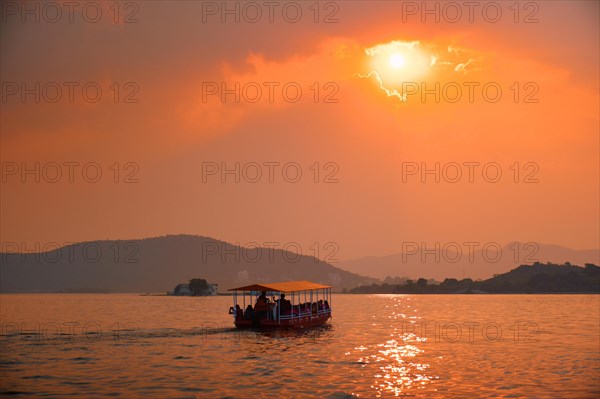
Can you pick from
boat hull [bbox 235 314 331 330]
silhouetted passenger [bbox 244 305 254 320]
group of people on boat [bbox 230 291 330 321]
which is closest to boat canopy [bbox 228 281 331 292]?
group of people on boat [bbox 230 291 330 321]

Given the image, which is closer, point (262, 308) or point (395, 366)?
point (395, 366)

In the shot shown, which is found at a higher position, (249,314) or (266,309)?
(266,309)

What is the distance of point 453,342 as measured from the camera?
62.0 m

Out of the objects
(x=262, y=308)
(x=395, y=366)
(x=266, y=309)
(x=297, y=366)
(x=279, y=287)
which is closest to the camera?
(x=297, y=366)

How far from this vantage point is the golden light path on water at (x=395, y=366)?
3584 centimetres

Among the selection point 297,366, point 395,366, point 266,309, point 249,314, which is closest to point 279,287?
point 266,309

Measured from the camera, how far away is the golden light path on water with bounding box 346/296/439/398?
3584cm

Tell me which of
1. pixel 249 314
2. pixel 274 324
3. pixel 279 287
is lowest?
pixel 274 324

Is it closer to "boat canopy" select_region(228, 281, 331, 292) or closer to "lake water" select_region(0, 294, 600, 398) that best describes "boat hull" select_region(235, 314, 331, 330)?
"lake water" select_region(0, 294, 600, 398)

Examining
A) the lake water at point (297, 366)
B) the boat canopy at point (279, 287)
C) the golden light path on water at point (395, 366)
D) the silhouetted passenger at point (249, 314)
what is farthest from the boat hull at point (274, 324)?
the golden light path on water at point (395, 366)

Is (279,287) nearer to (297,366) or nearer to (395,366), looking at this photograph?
(297,366)

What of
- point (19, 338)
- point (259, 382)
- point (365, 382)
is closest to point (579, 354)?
point (365, 382)

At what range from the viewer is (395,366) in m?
44.5

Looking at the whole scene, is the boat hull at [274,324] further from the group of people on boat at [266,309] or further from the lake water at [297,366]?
the lake water at [297,366]
